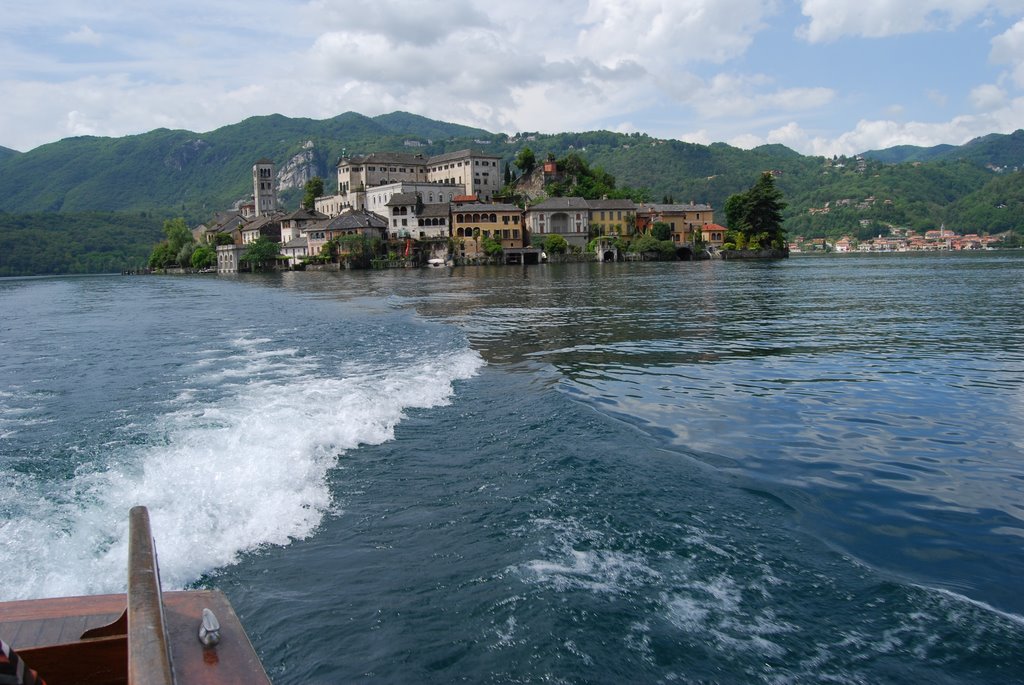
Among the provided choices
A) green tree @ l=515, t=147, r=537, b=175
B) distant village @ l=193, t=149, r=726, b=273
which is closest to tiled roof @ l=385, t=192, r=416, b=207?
distant village @ l=193, t=149, r=726, b=273

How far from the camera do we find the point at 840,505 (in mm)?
8875

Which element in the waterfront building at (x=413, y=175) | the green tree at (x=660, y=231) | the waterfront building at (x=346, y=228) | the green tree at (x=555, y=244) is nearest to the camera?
the green tree at (x=555, y=244)

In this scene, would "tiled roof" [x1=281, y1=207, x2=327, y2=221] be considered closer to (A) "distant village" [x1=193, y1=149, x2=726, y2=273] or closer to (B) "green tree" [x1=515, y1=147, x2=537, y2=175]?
(A) "distant village" [x1=193, y1=149, x2=726, y2=273]

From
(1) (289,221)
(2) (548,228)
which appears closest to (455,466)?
(2) (548,228)

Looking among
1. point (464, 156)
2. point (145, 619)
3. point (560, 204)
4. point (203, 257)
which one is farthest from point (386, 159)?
point (145, 619)

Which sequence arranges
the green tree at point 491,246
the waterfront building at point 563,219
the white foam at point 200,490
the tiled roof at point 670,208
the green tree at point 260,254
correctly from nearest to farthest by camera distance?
the white foam at point 200,490, the green tree at point 491,246, the waterfront building at point 563,219, the tiled roof at point 670,208, the green tree at point 260,254

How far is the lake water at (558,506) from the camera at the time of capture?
5.88 m

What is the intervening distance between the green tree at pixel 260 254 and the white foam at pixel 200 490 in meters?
114

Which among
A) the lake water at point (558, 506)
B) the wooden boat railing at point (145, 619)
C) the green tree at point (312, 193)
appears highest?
the green tree at point (312, 193)

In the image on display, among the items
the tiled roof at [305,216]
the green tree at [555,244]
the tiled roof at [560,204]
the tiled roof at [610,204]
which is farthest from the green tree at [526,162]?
the tiled roof at [305,216]

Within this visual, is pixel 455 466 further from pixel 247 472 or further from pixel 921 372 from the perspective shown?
pixel 921 372

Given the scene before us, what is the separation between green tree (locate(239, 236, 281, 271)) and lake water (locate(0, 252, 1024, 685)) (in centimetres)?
10664

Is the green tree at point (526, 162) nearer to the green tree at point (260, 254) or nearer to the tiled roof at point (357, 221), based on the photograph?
the tiled roof at point (357, 221)

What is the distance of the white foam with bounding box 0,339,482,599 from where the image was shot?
7.36 meters
